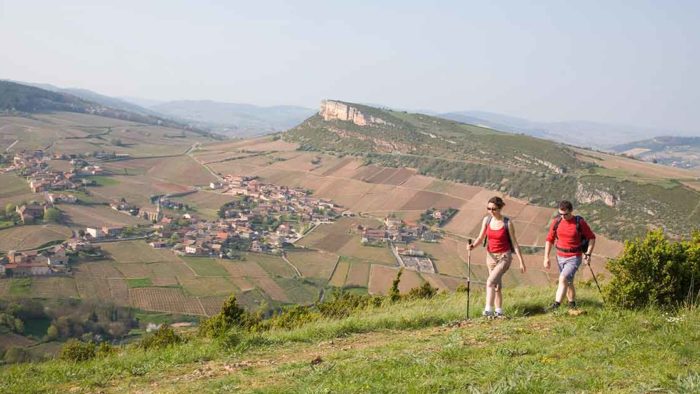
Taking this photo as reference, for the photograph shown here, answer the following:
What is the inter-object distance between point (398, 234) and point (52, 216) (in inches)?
1315

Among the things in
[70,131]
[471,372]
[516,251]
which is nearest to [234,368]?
[471,372]

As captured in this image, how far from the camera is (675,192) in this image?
179 feet

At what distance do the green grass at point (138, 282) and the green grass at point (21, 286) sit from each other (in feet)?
19.4

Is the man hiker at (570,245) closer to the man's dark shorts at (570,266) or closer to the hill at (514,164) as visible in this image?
the man's dark shorts at (570,266)

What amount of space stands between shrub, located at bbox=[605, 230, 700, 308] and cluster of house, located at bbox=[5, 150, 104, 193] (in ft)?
215

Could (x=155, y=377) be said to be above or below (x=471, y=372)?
below

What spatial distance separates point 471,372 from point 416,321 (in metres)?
3.50

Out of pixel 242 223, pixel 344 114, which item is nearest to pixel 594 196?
pixel 242 223

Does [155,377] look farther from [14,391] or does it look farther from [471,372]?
[471,372]

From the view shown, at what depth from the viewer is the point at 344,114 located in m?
120

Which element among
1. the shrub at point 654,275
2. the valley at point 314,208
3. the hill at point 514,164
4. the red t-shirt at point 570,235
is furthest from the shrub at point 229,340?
the hill at point 514,164

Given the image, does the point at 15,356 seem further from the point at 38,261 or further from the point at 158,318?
the point at 38,261

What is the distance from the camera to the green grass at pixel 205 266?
134 ft

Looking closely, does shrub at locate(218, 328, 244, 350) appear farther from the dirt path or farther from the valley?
the valley
